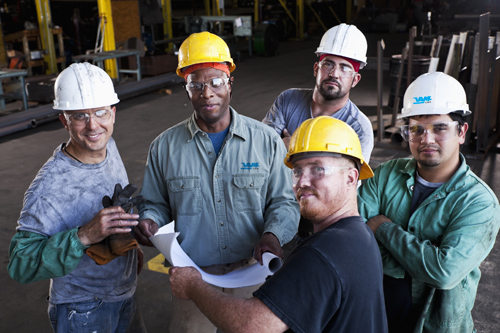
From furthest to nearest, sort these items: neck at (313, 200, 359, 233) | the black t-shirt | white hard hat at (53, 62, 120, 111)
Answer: white hard hat at (53, 62, 120, 111), neck at (313, 200, 359, 233), the black t-shirt

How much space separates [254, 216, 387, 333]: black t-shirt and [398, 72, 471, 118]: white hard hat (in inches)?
39.1

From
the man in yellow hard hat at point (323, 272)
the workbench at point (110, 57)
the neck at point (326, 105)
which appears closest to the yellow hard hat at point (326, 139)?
the man in yellow hard hat at point (323, 272)

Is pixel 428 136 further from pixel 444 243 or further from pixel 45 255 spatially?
pixel 45 255

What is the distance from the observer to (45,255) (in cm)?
199

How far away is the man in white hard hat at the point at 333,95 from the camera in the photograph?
3.28 m

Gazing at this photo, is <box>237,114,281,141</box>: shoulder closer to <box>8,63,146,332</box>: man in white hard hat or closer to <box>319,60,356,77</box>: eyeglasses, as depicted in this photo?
<box>8,63,146,332</box>: man in white hard hat

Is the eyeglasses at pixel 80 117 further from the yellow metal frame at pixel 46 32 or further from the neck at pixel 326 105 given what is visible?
the yellow metal frame at pixel 46 32

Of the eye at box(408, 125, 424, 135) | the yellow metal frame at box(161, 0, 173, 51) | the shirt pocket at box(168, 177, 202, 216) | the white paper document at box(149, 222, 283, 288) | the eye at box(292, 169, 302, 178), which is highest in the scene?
the yellow metal frame at box(161, 0, 173, 51)

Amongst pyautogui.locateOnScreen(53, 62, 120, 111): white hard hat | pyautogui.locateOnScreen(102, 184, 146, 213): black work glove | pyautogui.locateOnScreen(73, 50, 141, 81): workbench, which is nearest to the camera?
pyautogui.locateOnScreen(102, 184, 146, 213): black work glove

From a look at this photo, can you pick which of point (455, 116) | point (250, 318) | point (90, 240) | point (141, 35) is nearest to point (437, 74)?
point (455, 116)

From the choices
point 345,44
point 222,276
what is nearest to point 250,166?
point 222,276

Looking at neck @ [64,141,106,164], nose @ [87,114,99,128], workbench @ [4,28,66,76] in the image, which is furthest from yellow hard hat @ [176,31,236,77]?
workbench @ [4,28,66,76]

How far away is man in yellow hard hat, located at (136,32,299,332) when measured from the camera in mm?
2469

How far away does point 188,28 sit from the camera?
15.3 meters
